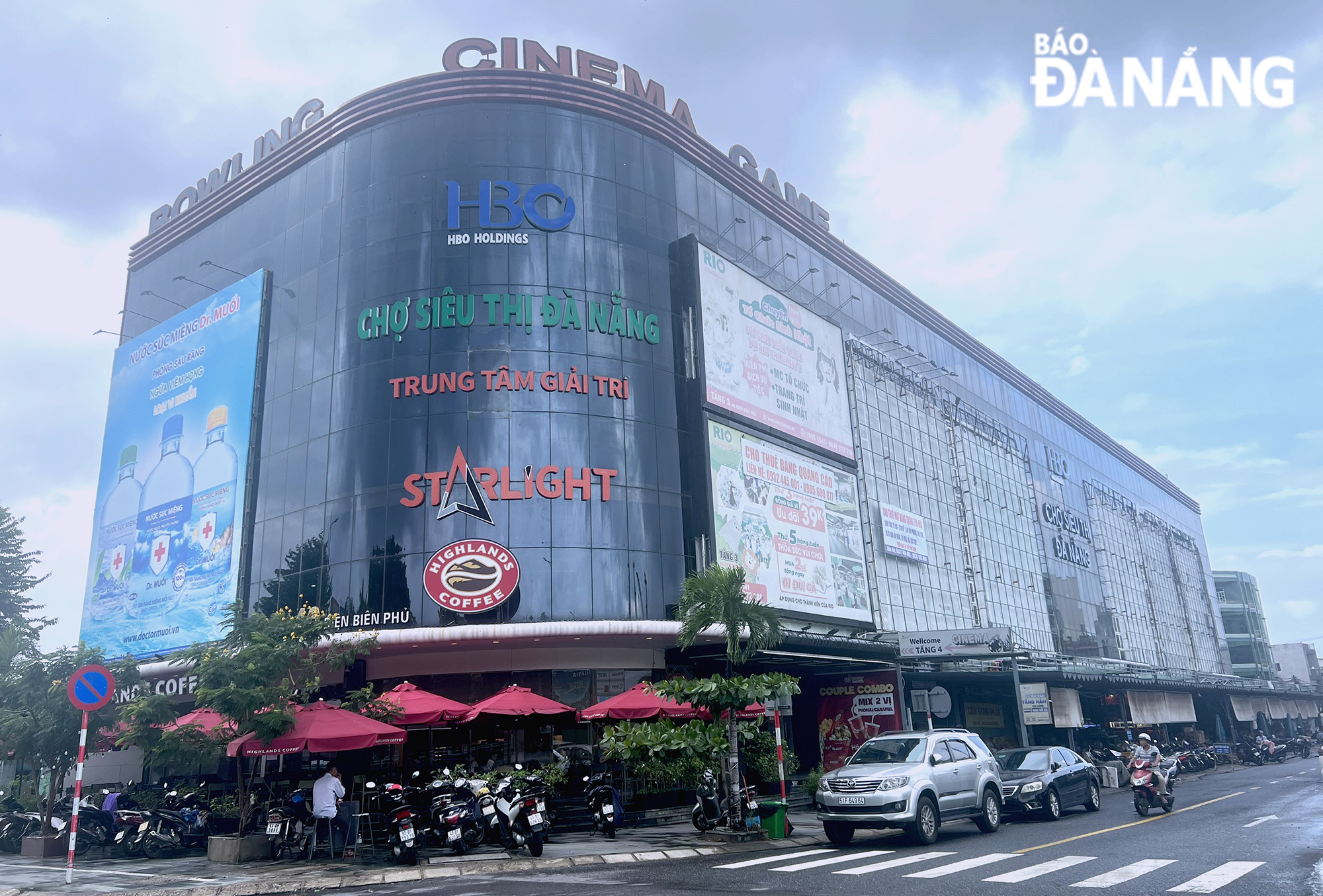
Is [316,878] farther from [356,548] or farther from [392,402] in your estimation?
[392,402]

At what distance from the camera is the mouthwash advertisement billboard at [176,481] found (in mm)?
33781

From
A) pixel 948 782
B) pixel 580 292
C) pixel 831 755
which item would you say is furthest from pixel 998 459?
pixel 948 782

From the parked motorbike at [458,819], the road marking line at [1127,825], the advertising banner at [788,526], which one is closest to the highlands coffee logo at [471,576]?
the advertising banner at [788,526]

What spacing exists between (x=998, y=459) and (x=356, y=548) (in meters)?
41.6

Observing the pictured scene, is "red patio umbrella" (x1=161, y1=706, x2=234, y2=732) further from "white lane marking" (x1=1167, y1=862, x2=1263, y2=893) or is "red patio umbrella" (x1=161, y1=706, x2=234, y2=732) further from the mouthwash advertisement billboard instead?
"white lane marking" (x1=1167, y1=862, x2=1263, y2=893)

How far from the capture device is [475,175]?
3170cm

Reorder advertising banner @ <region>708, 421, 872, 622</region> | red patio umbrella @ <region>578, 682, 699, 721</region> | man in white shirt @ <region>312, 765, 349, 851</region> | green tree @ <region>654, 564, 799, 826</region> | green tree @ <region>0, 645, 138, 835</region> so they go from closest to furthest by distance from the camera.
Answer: man in white shirt @ <region>312, 765, 349, 851</region>
green tree @ <region>654, 564, 799, 826</region>
green tree @ <region>0, 645, 138, 835</region>
red patio umbrella @ <region>578, 682, 699, 721</region>
advertising banner @ <region>708, 421, 872, 622</region>

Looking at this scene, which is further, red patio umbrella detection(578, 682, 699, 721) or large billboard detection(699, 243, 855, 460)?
large billboard detection(699, 243, 855, 460)

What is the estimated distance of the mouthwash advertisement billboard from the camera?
3378cm

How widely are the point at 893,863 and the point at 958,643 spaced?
16.9 metres

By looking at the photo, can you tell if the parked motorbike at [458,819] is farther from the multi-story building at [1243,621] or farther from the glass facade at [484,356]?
the multi-story building at [1243,621]

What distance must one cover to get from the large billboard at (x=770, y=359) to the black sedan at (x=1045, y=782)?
1523 centimetres

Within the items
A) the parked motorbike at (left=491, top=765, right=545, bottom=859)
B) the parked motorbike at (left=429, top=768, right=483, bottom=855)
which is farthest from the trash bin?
the parked motorbike at (left=429, top=768, right=483, bottom=855)

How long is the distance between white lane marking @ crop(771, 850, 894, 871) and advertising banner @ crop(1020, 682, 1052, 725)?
71.7ft
